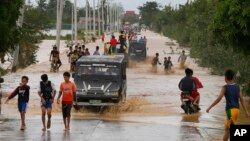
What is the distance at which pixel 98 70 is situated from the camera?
86.2 feet

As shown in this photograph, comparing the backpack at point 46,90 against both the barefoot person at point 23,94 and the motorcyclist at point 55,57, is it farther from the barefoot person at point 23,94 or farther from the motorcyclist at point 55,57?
the motorcyclist at point 55,57

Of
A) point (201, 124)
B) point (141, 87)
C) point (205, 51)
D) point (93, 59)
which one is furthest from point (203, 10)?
point (201, 124)

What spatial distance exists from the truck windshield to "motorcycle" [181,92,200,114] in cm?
284

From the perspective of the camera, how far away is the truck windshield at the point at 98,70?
26188mm

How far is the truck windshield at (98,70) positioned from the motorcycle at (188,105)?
2844 millimetres

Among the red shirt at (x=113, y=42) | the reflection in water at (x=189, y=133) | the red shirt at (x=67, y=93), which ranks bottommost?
the reflection in water at (x=189, y=133)

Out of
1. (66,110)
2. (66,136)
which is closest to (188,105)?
(66,110)

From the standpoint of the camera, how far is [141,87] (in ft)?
124

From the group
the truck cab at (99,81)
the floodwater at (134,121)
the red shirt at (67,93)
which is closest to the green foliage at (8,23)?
the floodwater at (134,121)

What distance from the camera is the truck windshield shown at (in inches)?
1031

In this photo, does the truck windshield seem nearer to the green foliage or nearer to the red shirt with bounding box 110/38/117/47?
the green foliage

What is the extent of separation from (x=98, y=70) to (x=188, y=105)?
367 centimetres

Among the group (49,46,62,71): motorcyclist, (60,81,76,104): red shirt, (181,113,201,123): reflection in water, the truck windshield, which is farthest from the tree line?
(49,46,62,71): motorcyclist

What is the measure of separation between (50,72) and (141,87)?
9.91 m
